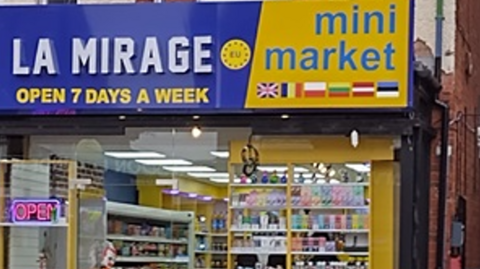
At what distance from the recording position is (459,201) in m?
14.3

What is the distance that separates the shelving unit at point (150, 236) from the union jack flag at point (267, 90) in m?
1.86

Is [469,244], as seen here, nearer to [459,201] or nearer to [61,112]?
[459,201]

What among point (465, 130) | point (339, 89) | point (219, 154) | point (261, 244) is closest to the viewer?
point (339, 89)

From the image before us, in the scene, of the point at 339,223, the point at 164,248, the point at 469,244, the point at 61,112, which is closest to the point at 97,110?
the point at 61,112

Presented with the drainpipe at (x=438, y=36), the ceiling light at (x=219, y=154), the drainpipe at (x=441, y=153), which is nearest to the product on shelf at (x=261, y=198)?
the ceiling light at (x=219, y=154)

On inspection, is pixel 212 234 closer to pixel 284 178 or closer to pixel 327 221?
pixel 284 178

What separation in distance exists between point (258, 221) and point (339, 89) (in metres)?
1.95

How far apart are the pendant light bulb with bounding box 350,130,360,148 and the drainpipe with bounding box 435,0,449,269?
1.20m

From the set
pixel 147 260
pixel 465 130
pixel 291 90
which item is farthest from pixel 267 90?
pixel 465 130

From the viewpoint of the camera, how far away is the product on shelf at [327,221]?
12.9 m

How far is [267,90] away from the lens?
12516 mm

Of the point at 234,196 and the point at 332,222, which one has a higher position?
the point at 234,196

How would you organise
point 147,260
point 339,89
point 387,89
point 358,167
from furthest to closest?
point 147,260, point 358,167, point 339,89, point 387,89

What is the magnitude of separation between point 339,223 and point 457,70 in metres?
2.55
